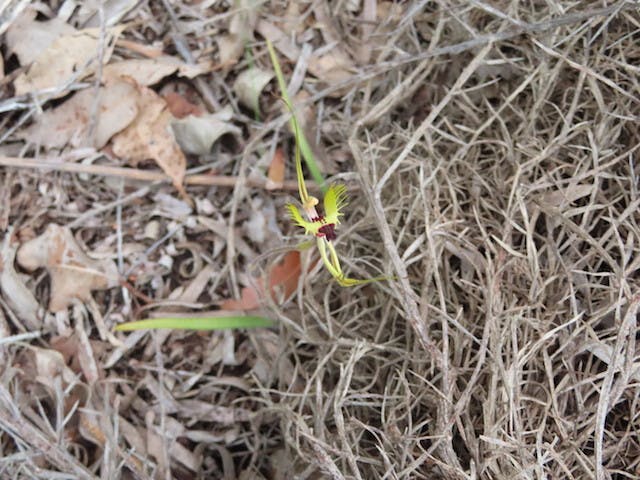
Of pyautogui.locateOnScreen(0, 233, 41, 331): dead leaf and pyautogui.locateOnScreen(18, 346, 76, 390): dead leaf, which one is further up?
pyautogui.locateOnScreen(0, 233, 41, 331): dead leaf

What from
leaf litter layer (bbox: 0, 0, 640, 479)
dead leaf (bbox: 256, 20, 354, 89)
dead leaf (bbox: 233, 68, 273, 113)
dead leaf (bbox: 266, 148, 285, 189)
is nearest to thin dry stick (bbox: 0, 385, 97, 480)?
Result: leaf litter layer (bbox: 0, 0, 640, 479)

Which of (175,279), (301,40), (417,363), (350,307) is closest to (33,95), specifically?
(175,279)

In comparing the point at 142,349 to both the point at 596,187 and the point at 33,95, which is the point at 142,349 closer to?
the point at 33,95

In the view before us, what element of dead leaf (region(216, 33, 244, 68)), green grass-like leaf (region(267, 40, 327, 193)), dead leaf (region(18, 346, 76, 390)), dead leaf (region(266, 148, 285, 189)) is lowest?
dead leaf (region(18, 346, 76, 390))

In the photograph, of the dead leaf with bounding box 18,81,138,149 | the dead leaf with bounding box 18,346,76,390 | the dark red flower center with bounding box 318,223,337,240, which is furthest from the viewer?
the dead leaf with bounding box 18,81,138,149

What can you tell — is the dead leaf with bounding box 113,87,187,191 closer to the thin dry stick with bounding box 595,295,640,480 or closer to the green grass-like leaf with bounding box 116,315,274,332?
the green grass-like leaf with bounding box 116,315,274,332

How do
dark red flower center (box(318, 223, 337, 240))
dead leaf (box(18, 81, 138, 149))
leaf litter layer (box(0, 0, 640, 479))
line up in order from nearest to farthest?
1. dark red flower center (box(318, 223, 337, 240))
2. leaf litter layer (box(0, 0, 640, 479))
3. dead leaf (box(18, 81, 138, 149))

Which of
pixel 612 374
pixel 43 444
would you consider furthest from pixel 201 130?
pixel 612 374

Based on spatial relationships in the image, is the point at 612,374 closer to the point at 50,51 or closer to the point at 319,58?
the point at 319,58
